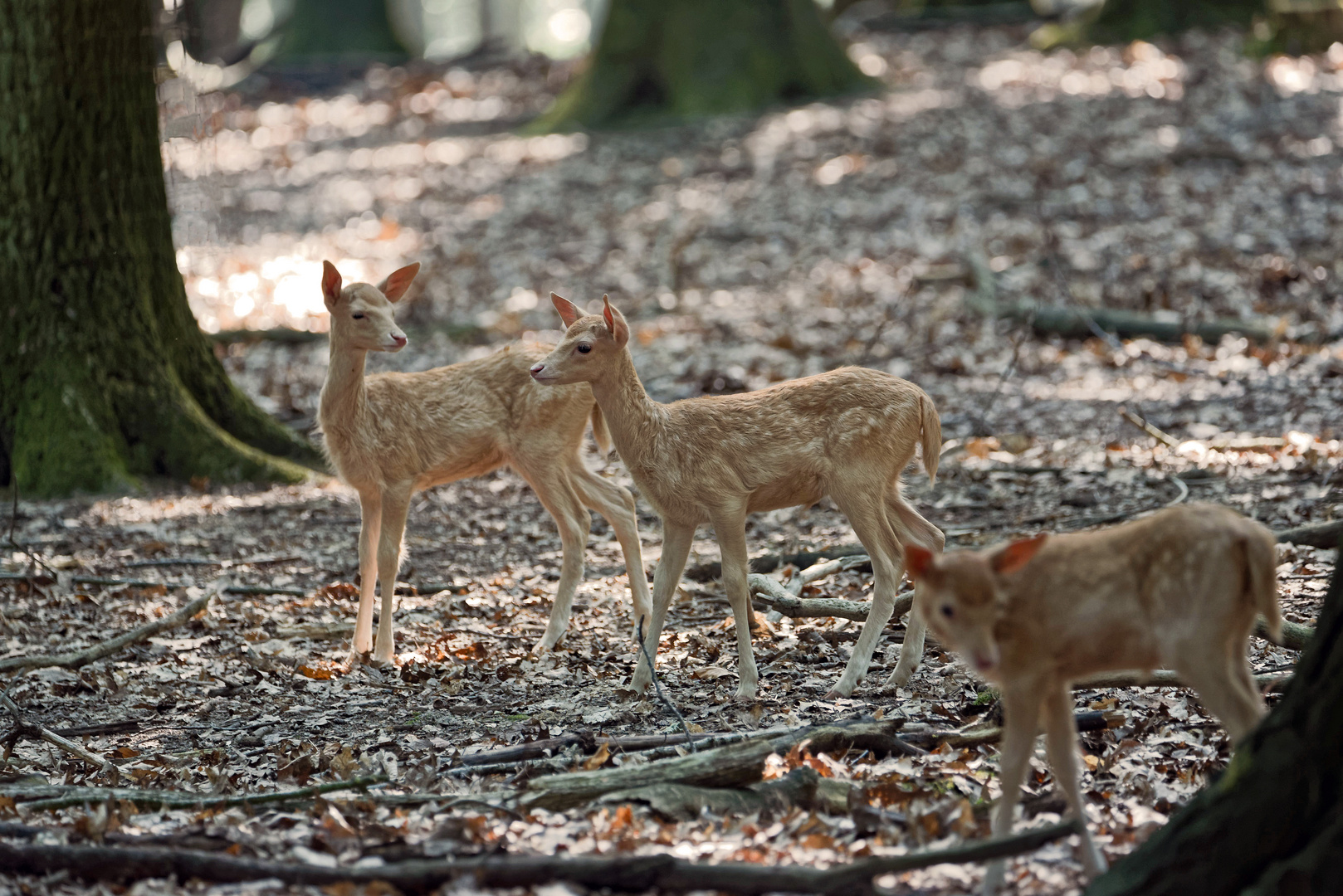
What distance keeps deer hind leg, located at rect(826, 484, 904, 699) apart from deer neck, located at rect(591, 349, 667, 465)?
899 millimetres

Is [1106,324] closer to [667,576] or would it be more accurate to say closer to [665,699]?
[667,576]

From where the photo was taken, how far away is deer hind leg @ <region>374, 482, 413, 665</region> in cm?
662

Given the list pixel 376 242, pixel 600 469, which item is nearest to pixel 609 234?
pixel 376 242

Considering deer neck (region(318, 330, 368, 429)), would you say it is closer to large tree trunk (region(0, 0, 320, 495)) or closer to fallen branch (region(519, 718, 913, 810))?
fallen branch (region(519, 718, 913, 810))

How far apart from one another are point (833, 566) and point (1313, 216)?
10281mm

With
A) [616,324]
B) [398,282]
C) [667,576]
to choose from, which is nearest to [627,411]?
[616,324]

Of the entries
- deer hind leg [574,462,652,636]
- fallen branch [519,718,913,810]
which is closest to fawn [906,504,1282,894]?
fallen branch [519,718,913,810]

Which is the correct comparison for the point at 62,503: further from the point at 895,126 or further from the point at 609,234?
the point at 895,126

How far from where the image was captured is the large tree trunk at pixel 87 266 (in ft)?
29.6

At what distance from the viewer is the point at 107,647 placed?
6438 mm

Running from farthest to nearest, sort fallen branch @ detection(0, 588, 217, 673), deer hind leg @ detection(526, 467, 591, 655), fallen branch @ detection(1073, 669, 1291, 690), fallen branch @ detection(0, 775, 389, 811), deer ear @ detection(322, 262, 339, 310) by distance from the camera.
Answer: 1. deer hind leg @ detection(526, 467, 591, 655)
2. deer ear @ detection(322, 262, 339, 310)
3. fallen branch @ detection(0, 588, 217, 673)
4. fallen branch @ detection(1073, 669, 1291, 690)
5. fallen branch @ detection(0, 775, 389, 811)

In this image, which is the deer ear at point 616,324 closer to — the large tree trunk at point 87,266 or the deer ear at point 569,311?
the deer ear at point 569,311

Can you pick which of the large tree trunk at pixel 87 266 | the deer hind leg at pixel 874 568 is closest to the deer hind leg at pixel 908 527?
the deer hind leg at pixel 874 568

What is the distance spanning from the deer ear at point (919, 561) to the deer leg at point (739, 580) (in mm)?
2091
